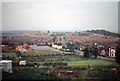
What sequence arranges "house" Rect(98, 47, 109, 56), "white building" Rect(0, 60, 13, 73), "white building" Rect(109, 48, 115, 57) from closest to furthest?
"white building" Rect(0, 60, 13, 73), "white building" Rect(109, 48, 115, 57), "house" Rect(98, 47, 109, 56)

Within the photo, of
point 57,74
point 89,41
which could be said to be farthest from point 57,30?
point 57,74

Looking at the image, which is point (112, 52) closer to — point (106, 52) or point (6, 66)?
point (106, 52)

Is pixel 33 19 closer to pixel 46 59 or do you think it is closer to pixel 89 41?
pixel 46 59

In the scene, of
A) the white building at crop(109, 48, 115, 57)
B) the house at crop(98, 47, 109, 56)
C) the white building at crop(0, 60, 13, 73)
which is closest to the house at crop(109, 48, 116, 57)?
the white building at crop(109, 48, 115, 57)

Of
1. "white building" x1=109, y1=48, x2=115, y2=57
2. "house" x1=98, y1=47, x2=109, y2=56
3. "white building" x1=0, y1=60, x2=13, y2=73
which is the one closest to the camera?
"white building" x1=0, y1=60, x2=13, y2=73

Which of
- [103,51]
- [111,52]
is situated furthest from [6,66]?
[111,52]

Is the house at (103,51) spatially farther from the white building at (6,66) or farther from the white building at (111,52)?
the white building at (6,66)

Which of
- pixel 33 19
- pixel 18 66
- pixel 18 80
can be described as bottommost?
pixel 18 80

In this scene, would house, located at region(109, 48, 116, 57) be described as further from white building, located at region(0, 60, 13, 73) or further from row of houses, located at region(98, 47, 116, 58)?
white building, located at region(0, 60, 13, 73)

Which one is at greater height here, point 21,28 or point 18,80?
point 21,28

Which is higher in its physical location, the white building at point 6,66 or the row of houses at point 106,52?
the row of houses at point 106,52

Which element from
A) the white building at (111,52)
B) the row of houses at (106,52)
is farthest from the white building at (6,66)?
the white building at (111,52)
